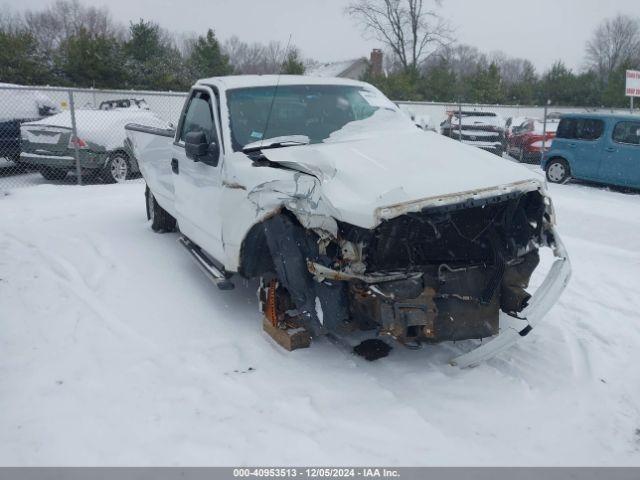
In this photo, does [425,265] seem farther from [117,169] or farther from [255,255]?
[117,169]

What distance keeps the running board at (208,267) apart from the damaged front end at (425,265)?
0.85 metres

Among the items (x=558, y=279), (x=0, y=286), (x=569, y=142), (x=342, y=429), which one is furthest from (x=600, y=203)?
(x=0, y=286)

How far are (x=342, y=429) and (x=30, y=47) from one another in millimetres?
28076

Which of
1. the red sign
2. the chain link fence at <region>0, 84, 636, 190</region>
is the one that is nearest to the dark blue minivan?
the chain link fence at <region>0, 84, 636, 190</region>

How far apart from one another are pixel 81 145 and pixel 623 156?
36.4ft

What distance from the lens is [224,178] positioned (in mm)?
4379

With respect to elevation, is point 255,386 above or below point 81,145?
below

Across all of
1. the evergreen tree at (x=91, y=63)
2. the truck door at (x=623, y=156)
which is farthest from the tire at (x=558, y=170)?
the evergreen tree at (x=91, y=63)

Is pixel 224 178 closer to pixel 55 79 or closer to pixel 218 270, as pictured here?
pixel 218 270

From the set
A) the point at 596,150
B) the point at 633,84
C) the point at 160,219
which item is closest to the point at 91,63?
the point at 160,219

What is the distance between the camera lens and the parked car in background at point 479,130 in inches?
647

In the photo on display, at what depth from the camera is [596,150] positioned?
12.0 m

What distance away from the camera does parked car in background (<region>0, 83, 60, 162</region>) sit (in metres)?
11.9

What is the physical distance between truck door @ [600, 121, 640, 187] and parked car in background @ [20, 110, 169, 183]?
10191mm
